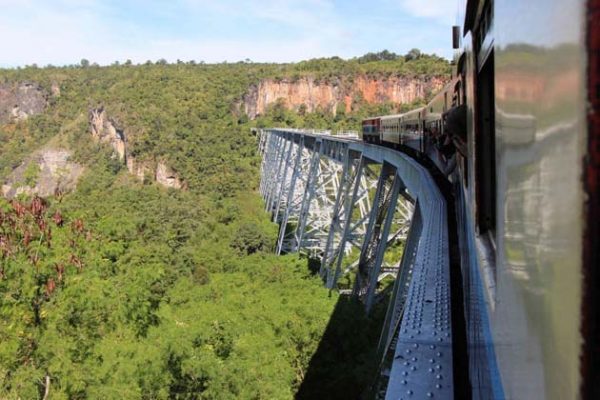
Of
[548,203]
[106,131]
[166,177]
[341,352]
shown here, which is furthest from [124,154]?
[548,203]

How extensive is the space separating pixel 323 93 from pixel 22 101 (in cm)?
4559

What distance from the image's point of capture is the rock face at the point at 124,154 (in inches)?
2131

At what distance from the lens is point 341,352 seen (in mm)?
11953

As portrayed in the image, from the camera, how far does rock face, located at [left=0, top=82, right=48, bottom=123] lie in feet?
264

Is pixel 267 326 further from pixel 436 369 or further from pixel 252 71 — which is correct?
pixel 252 71

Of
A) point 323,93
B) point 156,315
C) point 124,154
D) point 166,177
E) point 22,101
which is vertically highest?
point 323,93

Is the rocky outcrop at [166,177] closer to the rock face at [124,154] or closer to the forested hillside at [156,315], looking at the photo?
the rock face at [124,154]

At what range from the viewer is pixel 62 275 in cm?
653

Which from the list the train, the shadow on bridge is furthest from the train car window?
the shadow on bridge

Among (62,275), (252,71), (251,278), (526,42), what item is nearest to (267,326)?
(62,275)

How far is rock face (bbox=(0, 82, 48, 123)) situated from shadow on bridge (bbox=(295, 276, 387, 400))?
7961 cm

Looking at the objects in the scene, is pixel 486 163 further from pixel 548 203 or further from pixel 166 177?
pixel 166 177

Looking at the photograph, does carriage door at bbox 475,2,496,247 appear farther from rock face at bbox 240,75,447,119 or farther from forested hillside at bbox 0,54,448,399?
rock face at bbox 240,75,447,119

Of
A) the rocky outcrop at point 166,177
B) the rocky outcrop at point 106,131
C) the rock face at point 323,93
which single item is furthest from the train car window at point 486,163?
the rock face at point 323,93
